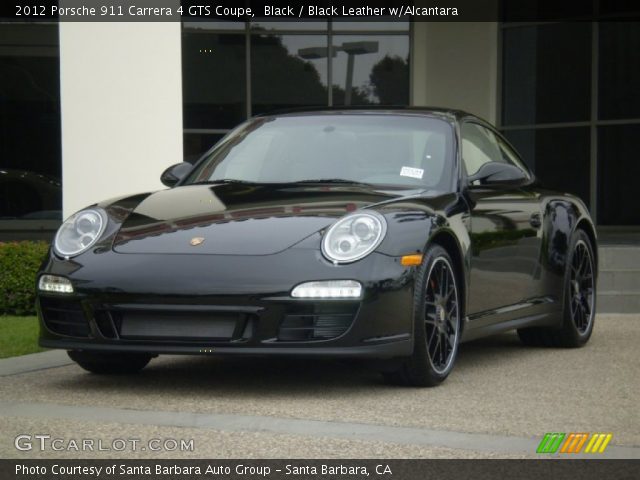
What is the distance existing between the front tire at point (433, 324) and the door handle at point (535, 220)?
3.96ft

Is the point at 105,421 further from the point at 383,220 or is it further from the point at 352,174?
the point at 352,174

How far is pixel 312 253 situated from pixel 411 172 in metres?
1.22

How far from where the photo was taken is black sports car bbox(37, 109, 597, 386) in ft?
19.5

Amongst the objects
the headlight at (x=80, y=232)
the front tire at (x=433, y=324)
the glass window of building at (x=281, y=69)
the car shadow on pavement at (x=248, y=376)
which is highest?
the glass window of building at (x=281, y=69)

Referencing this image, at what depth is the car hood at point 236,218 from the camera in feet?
20.0

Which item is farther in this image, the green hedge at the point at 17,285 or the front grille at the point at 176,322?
the green hedge at the point at 17,285

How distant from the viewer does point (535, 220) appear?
25.7 ft

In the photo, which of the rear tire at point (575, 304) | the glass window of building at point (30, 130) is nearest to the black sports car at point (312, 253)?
the rear tire at point (575, 304)

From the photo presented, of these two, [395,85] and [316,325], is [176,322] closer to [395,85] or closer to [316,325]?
[316,325]

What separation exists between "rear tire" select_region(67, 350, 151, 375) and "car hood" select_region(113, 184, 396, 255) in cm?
70

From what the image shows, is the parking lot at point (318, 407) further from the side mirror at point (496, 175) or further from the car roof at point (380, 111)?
the car roof at point (380, 111)

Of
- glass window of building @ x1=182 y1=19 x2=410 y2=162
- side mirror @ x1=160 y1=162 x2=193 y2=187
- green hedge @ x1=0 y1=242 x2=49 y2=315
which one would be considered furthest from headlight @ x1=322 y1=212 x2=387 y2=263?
glass window of building @ x1=182 y1=19 x2=410 y2=162

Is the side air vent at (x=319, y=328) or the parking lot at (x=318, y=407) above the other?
the side air vent at (x=319, y=328)

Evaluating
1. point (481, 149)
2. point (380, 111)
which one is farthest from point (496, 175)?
point (380, 111)
